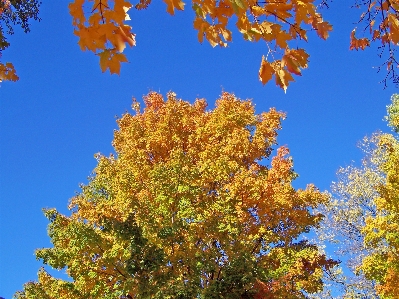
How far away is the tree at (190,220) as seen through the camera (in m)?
8.42

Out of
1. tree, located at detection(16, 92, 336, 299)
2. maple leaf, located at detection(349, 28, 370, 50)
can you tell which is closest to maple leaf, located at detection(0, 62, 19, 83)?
maple leaf, located at detection(349, 28, 370, 50)

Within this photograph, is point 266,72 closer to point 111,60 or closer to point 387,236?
point 111,60

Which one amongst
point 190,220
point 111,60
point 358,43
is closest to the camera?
point 111,60

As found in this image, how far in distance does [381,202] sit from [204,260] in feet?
18.2

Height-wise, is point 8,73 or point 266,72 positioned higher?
point 8,73

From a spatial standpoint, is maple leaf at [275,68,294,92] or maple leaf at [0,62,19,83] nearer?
maple leaf at [275,68,294,92]

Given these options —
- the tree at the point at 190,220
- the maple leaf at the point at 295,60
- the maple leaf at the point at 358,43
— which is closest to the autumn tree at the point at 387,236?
the tree at the point at 190,220

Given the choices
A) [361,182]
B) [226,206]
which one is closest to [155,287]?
[226,206]

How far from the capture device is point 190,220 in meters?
9.16

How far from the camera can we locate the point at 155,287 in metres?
7.70

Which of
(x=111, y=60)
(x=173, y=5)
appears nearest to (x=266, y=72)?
(x=173, y=5)

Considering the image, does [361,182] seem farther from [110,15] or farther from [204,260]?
[110,15]

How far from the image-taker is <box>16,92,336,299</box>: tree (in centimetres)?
842

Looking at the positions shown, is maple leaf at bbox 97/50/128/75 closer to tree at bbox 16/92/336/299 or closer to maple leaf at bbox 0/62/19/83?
maple leaf at bbox 0/62/19/83
